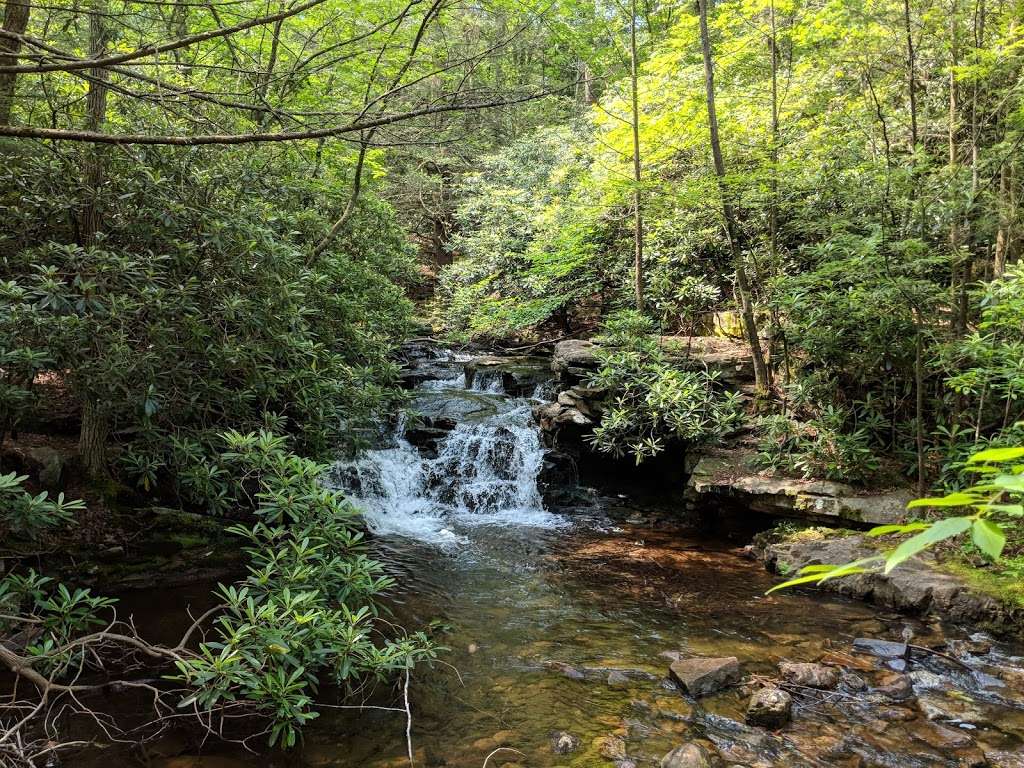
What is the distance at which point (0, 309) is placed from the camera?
168 inches

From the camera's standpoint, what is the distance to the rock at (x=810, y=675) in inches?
182

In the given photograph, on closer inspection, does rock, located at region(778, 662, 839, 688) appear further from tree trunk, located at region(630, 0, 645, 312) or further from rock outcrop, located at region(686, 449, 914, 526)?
tree trunk, located at region(630, 0, 645, 312)

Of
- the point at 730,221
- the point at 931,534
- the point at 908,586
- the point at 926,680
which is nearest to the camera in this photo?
the point at 931,534

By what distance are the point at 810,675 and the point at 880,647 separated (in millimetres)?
1010

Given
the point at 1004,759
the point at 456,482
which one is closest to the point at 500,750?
the point at 1004,759

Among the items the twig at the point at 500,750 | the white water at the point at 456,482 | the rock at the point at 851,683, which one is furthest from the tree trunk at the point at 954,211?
the twig at the point at 500,750

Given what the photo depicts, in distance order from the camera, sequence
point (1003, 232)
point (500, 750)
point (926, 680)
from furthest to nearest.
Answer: point (1003, 232) → point (926, 680) → point (500, 750)

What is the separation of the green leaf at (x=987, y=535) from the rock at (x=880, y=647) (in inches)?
208

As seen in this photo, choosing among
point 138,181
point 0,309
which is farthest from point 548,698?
point 138,181

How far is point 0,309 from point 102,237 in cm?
104

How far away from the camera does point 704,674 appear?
4602mm

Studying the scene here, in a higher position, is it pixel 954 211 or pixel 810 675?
pixel 954 211

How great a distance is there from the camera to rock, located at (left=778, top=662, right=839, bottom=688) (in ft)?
15.2

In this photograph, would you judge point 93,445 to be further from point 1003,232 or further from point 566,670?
point 1003,232
